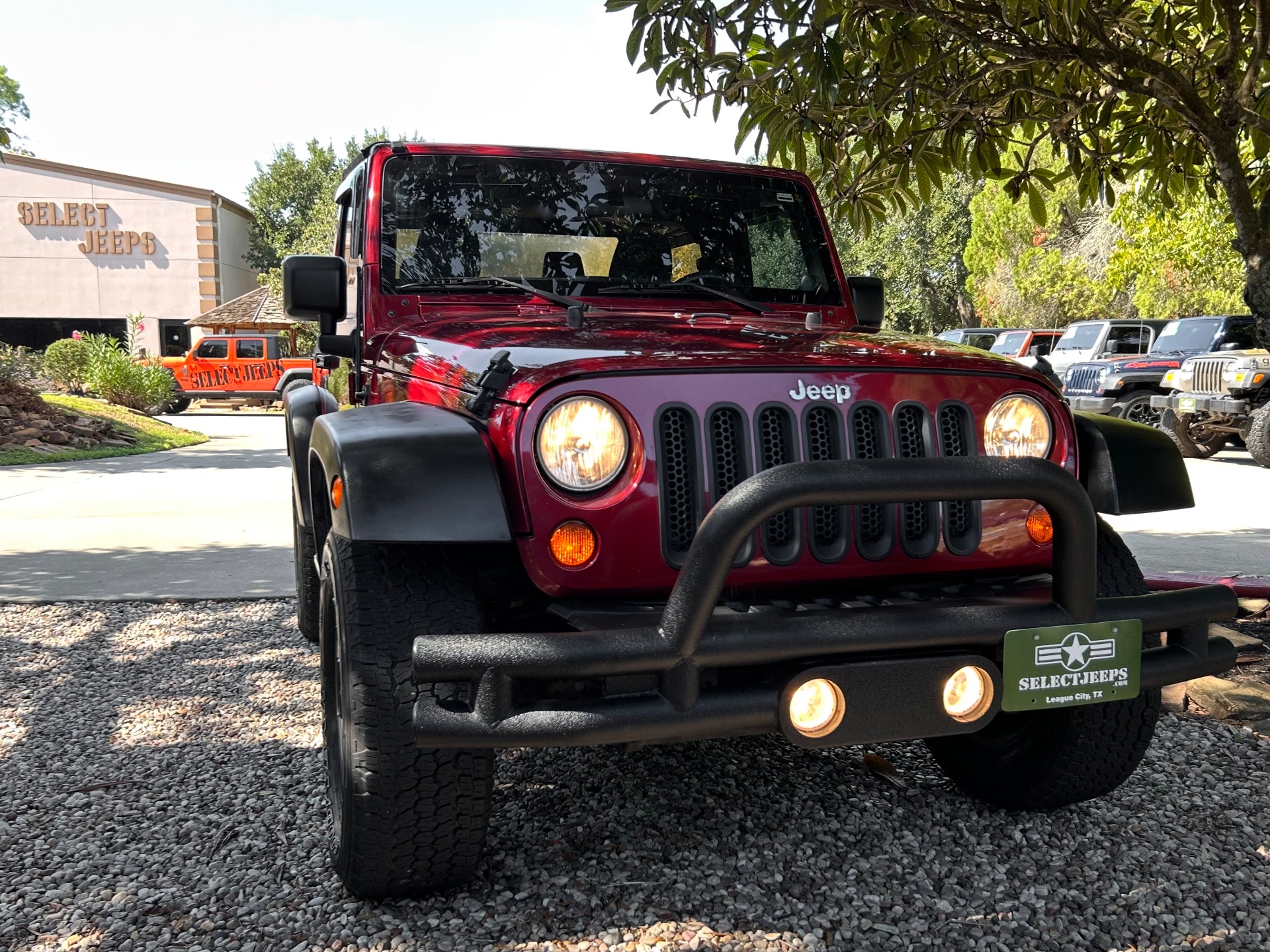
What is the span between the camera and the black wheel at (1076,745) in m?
2.73

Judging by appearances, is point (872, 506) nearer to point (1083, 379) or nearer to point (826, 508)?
point (826, 508)

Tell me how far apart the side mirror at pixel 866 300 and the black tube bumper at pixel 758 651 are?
6.32ft

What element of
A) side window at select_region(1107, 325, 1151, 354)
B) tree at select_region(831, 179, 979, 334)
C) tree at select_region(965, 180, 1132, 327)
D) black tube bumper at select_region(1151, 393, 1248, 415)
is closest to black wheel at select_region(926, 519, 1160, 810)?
black tube bumper at select_region(1151, 393, 1248, 415)

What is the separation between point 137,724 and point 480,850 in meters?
1.99

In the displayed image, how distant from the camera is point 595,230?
3732 mm

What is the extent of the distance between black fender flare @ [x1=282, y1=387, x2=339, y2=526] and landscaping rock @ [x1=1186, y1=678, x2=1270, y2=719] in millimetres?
3235

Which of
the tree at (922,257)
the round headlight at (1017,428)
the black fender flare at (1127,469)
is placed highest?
the tree at (922,257)

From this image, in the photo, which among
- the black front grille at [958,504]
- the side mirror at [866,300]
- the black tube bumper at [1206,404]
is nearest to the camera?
the black front grille at [958,504]

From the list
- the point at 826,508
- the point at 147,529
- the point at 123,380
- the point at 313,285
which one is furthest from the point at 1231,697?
the point at 123,380

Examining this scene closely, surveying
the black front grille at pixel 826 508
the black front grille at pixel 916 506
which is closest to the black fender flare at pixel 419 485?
the black front grille at pixel 826 508

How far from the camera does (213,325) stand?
2836 cm

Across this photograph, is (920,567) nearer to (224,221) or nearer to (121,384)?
(121,384)

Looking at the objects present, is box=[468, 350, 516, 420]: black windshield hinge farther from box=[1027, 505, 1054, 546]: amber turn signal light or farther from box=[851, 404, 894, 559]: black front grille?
box=[1027, 505, 1054, 546]: amber turn signal light

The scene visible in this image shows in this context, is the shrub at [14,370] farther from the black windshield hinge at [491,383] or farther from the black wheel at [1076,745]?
the black wheel at [1076,745]
